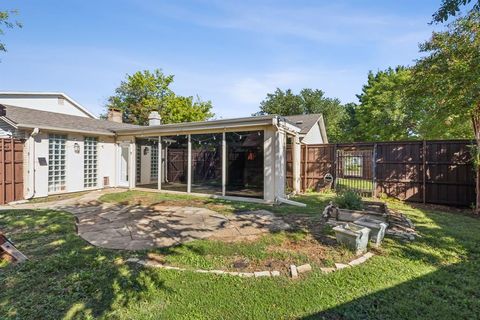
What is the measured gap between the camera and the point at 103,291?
300 cm

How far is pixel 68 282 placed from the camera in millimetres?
3193

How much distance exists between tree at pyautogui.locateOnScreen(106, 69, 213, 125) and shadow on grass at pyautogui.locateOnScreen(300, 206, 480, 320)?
24.7m

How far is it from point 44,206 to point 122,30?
7527 millimetres

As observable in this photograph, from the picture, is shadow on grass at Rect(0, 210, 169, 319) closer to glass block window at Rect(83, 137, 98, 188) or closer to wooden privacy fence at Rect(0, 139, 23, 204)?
wooden privacy fence at Rect(0, 139, 23, 204)

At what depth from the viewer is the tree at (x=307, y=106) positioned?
3338 centimetres

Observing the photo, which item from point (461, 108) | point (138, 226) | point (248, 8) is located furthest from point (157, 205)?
point (461, 108)

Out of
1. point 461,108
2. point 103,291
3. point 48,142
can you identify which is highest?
point 461,108

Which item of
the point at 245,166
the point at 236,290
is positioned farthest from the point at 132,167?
the point at 236,290

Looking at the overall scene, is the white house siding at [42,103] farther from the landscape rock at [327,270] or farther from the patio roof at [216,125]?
the landscape rock at [327,270]

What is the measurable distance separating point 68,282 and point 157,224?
8.78 feet

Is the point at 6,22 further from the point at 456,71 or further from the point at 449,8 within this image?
the point at 456,71

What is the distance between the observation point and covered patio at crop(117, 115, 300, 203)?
852 cm

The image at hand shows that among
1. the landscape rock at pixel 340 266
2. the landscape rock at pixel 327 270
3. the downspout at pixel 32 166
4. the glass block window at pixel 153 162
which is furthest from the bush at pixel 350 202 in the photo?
the downspout at pixel 32 166

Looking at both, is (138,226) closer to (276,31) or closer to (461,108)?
(276,31)
